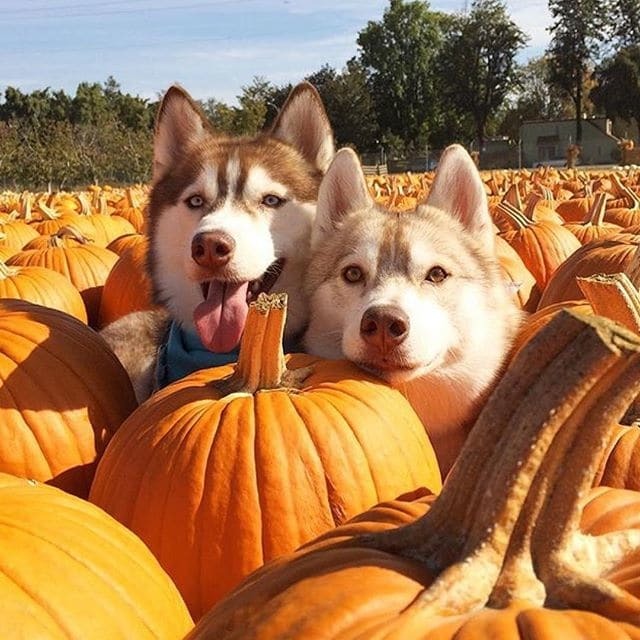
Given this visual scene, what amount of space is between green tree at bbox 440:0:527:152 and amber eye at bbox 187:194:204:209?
6825 centimetres

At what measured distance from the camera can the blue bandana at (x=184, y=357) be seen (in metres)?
3.11

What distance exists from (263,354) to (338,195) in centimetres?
115

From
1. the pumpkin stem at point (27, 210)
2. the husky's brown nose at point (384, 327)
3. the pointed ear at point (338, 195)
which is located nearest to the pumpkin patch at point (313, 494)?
the husky's brown nose at point (384, 327)

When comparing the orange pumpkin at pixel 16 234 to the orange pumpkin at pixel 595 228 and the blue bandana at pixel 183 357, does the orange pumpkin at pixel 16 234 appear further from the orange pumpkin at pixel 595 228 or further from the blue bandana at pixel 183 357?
the blue bandana at pixel 183 357

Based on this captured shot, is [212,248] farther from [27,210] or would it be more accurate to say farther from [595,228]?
[27,210]

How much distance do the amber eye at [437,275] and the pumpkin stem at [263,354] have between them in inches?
25.7

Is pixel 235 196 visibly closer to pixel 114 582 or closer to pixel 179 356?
pixel 179 356

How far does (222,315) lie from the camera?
321cm

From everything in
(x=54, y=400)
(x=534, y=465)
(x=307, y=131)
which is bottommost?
(x=54, y=400)

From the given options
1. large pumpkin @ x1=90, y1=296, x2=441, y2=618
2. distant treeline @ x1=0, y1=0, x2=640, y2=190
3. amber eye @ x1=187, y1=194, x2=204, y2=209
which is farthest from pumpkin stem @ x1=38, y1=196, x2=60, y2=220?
distant treeline @ x1=0, y1=0, x2=640, y2=190

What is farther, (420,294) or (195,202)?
(195,202)

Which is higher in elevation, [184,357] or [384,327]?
[384,327]

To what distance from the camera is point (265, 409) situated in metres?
2.16

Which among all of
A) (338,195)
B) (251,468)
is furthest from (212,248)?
(251,468)
